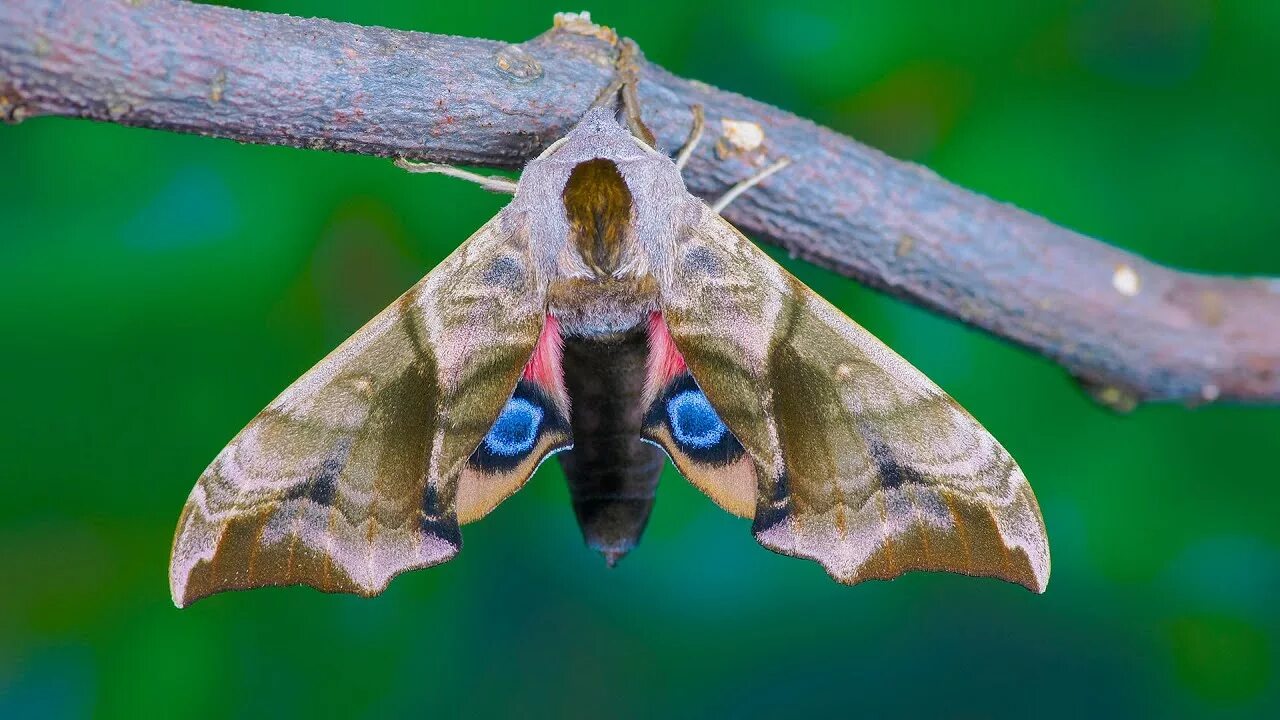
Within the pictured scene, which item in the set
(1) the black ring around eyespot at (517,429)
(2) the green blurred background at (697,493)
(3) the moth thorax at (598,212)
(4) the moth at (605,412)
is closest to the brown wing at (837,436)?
(4) the moth at (605,412)

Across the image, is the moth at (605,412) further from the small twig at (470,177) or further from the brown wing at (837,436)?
the small twig at (470,177)

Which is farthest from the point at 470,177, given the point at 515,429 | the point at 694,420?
the point at 694,420

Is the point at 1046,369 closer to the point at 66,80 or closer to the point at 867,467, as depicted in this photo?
the point at 867,467

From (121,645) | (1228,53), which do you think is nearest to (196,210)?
(121,645)

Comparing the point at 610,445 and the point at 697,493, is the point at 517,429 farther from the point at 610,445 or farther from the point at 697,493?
the point at 697,493

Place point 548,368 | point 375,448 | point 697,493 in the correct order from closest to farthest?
point 375,448
point 548,368
point 697,493

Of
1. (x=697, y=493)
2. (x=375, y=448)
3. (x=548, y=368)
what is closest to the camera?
(x=375, y=448)

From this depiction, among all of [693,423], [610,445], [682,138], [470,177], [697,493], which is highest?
[682,138]
